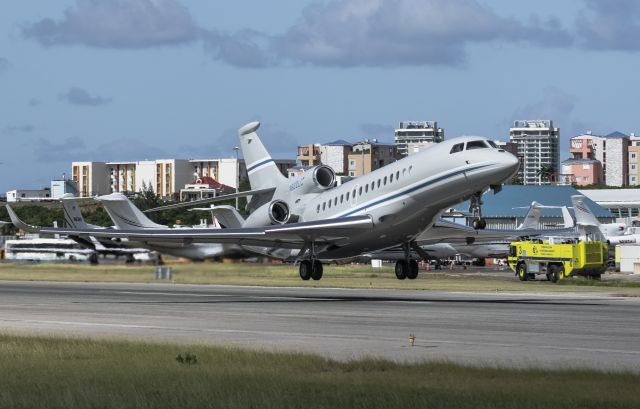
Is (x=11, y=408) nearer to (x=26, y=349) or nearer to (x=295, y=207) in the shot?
(x=26, y=349)

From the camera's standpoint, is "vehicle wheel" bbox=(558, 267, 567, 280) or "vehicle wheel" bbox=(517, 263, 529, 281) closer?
"vehicle wheel" bbox=(558, 267, 567, 280)

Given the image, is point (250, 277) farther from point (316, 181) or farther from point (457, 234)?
point (457, 234)

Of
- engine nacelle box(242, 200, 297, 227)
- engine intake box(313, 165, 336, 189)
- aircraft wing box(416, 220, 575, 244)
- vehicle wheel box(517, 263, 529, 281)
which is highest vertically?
engine intake box(313, 165, 336, 189)

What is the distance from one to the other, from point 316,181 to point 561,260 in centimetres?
2931

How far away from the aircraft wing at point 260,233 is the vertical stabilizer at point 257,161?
251 inches

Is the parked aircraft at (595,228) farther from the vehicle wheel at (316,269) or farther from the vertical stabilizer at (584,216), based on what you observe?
the vehicle wheel at (316,269)

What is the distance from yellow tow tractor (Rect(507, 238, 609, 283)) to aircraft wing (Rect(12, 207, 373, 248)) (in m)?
30.3

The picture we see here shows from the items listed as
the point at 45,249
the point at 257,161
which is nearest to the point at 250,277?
the point at 257,161

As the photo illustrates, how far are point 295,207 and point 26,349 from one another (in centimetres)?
2742

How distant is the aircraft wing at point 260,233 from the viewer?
45500mm

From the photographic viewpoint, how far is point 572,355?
23422mm

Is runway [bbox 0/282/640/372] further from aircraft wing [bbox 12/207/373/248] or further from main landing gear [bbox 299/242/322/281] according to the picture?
aircraft wing [bbox 12/207/373/248]

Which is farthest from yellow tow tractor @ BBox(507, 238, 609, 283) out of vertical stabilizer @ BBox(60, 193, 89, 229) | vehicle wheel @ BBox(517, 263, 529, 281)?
vertical stabilizer @ BBox(60, 193, 89, 229)

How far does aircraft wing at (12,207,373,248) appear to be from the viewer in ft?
149
